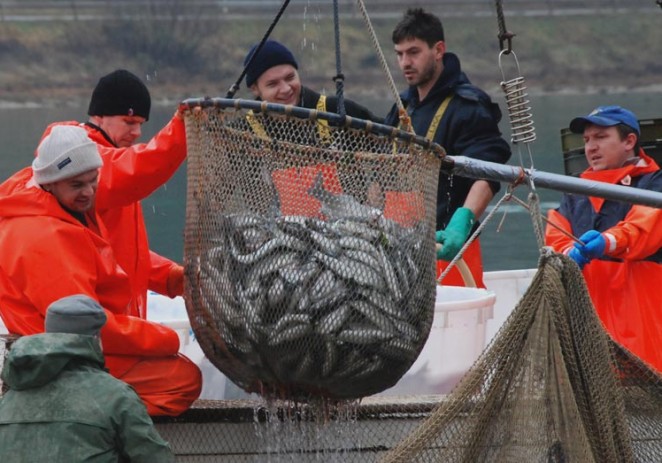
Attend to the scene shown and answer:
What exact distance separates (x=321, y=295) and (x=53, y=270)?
33.8 inches

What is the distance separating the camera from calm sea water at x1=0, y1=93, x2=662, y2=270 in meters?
17.6

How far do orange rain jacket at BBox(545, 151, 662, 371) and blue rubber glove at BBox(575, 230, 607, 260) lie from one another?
0.13 m

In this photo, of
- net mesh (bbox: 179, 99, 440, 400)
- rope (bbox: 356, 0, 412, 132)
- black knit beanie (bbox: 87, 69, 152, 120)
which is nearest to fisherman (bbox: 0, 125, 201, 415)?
net mesh (bbox: 179, 99, 440, 400)

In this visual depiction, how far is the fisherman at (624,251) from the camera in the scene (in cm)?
593

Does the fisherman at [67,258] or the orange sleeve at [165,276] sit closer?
the fisherman at [67,258]

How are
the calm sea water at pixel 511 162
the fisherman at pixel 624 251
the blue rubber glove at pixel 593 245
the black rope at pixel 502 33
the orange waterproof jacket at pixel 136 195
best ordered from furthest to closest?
the calm sea water at pixel 511 162
the fisherman at pixel 624 251
the blue rubber glove at pixel 593 245
the black rope at pixel 502 33
the orange waterproof jacket at pixel 136 195

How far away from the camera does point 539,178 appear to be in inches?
197

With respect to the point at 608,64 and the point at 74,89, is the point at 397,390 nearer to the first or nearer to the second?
the point at 74,89

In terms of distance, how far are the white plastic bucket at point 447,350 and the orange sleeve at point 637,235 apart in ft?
2.03

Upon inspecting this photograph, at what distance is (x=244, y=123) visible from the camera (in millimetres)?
4461

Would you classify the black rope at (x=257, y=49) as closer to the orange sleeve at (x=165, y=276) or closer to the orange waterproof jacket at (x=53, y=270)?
the orange waterproof jacket at (x=53, y=270)

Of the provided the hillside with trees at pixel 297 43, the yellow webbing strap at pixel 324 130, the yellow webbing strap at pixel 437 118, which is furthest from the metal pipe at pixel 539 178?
the hillside with trees at pixel 297 43

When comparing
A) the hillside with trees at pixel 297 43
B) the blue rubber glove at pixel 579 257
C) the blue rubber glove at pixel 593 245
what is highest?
the hillside with trees at pixel 297 43

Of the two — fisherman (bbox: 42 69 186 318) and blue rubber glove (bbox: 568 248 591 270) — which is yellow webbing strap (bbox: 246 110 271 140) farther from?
blue rubber glove (bbox: 568 248 591 270)
